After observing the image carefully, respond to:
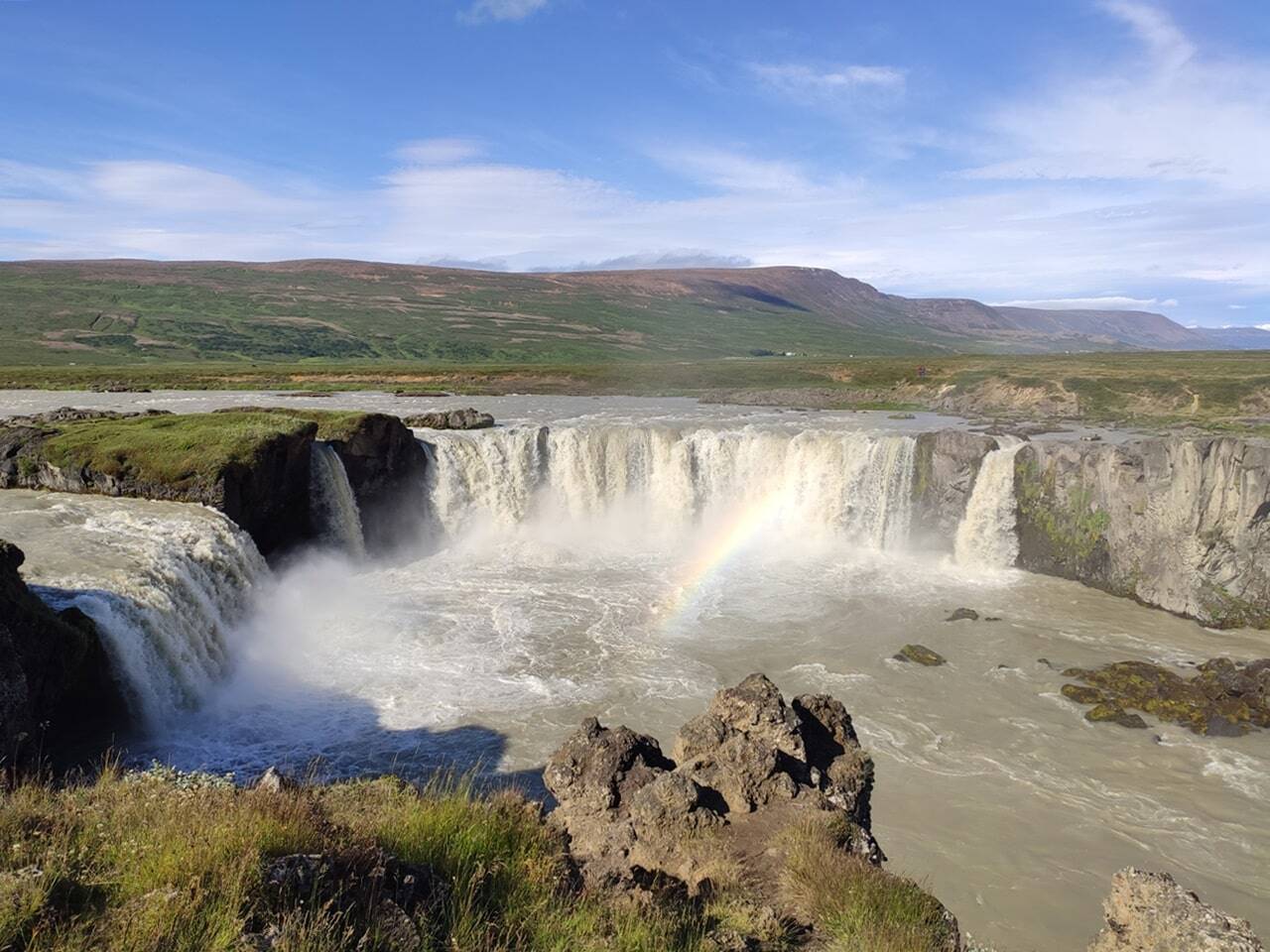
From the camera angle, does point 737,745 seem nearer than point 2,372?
Yes

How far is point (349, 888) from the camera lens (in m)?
5.44

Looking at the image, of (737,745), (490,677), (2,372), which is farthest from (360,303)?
(737,745)

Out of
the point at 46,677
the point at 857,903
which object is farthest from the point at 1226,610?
the point at 46,677

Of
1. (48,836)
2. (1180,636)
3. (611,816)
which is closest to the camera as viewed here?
(48,836)

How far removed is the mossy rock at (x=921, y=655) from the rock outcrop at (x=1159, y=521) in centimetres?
1203

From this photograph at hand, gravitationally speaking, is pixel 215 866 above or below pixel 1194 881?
above

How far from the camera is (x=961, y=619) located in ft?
90.5

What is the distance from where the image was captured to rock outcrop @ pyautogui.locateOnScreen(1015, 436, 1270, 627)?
2817cm

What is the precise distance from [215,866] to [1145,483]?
3475cm

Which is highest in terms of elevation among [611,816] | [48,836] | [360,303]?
[360,303]

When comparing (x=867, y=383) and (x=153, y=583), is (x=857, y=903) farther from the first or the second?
(x=867, y=383)

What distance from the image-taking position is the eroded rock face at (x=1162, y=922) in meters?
6.61

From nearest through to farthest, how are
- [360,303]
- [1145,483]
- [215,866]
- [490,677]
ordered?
1. [215,866]
2. [490,677]
3. [1145,483]
4. [360,303]

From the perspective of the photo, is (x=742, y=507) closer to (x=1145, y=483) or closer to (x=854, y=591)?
(x=854, y=591)
